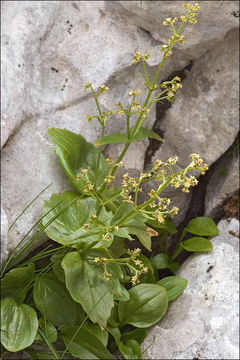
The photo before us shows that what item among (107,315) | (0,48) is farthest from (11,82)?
(107,315)

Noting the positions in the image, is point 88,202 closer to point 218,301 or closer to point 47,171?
point 47,171

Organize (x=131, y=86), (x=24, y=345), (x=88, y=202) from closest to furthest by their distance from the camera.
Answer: (x=24, y=345)
(x=88, y=202)
(x=131, y=86)

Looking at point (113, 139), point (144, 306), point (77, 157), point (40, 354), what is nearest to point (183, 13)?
point (113, 139)

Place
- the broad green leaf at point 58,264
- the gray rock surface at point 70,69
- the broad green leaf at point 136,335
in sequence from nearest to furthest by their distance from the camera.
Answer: the broad green leaf at point 58,264 → the gray rock surface at point 70,69 → the broad green leaf at point 136,335

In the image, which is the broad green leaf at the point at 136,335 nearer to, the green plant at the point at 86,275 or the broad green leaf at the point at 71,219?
the green plant at the point at 86,275

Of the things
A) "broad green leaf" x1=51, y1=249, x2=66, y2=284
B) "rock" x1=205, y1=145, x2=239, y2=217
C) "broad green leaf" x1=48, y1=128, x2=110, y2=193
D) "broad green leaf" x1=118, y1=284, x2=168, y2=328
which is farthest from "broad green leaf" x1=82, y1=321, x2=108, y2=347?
"rock" x1=205, y1=145, x2=239, y2=217

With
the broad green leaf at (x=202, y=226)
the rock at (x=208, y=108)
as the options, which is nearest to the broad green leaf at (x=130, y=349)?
the broad green leaf at (x=202, y=226)

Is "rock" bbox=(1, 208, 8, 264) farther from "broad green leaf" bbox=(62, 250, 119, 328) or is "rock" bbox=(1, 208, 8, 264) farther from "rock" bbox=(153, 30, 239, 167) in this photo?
"rock" bbox=(153, 30, 239, 167)
